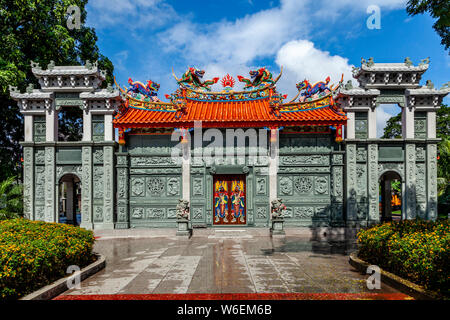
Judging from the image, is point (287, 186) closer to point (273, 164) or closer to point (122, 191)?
point (273, 164)

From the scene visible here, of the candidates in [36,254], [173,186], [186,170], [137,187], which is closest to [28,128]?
[137,187]

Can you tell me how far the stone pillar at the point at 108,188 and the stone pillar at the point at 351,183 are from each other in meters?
11.1

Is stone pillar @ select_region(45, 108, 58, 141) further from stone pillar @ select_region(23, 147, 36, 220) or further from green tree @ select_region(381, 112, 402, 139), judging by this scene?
green tree @ select_region(381, 112, 402, 139)

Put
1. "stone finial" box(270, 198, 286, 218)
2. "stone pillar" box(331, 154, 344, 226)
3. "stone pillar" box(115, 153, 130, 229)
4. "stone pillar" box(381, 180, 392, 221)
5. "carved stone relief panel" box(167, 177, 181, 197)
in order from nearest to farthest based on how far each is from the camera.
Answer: "stone finial" box(270, 198, 286, 218)
"stone pillar" box(331, 154, 344, 226)
"stone pillar" box(115, 153, 130, 229)
"carved stone relief panel" box(167, 177, 181, 197)
"stone pillar" box(381, 180, 392, 221)

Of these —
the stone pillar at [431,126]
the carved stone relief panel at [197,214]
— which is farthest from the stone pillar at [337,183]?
the carved stone relief panel at [197,214]

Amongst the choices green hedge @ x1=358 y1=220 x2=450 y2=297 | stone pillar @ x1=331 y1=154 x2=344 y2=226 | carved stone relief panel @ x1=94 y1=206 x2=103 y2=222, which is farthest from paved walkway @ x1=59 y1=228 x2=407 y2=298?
stone pillar @ x1=331 y1=154 x2=344 y2=226

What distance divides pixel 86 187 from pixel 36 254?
956 centimetres

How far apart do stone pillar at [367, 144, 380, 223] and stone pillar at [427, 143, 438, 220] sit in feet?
7.79

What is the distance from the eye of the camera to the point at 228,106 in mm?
16719

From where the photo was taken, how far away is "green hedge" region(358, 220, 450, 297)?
5473 mm

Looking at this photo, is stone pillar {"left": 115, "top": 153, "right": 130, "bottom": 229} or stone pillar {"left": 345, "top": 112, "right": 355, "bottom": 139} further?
stone pillar {"left": 115, "top": 153, "right": 130, "bottom": 229}

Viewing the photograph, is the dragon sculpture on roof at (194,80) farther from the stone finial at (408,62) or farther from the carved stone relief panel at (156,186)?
the stone finial at (408,62)

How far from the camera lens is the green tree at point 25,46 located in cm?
1608

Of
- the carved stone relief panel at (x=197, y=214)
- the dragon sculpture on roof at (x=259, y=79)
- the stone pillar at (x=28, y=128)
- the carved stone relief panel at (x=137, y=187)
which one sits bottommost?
the carved stone relief panel at (x=197, y=214)
